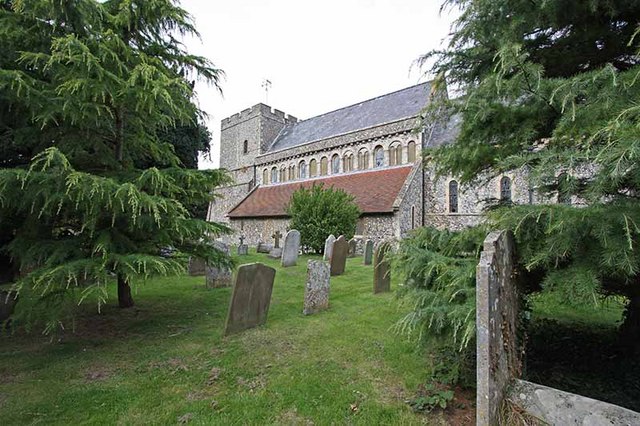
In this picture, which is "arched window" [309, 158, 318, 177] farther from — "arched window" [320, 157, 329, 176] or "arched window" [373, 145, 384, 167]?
"arched window" [373, 145, 384, 167]

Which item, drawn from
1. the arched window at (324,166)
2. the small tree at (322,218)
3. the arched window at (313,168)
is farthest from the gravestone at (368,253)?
the arched window at (313,168)

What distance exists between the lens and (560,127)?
2.42 meters

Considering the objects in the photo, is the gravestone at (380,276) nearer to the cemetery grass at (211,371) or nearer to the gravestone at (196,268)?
the cemetery grass at (211,371)

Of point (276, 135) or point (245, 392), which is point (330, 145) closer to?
point (276, 135)

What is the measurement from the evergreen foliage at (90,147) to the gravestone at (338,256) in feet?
14.8

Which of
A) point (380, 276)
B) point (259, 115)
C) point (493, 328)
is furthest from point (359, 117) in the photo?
point (493, 328)

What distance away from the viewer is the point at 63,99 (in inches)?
160

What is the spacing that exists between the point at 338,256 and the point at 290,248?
201cm

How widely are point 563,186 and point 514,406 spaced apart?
1.61m

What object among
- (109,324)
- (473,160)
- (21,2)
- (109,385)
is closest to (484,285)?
(473,160)

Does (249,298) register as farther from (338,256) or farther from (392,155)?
(392,155)

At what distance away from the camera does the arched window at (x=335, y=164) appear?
74.0 ft

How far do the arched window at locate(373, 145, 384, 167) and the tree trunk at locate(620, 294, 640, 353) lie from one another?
17.1 meters

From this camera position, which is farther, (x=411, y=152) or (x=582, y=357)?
(x=411, y=152)
